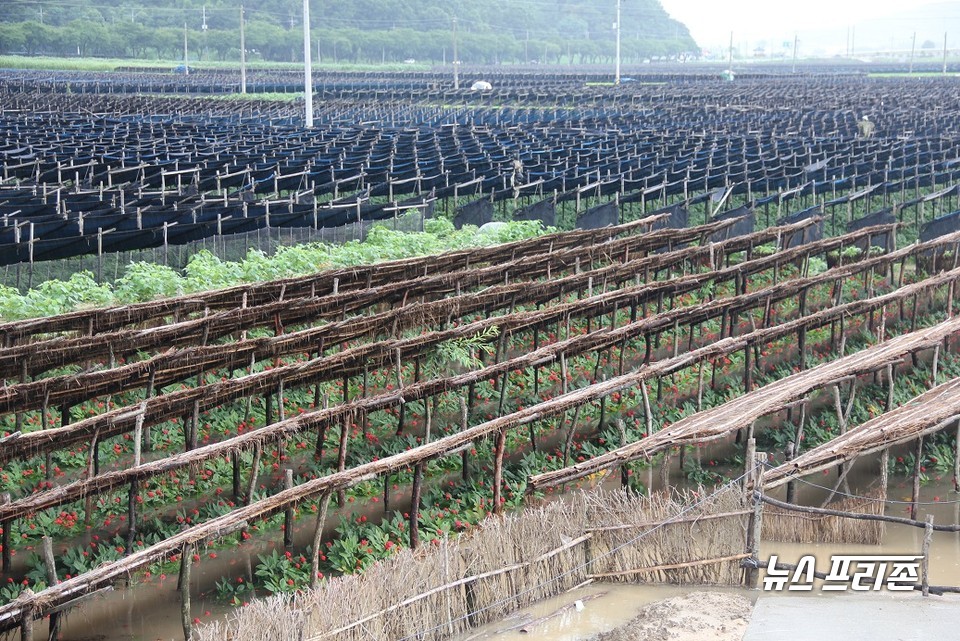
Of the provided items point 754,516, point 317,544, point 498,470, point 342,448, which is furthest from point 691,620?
point 342,448

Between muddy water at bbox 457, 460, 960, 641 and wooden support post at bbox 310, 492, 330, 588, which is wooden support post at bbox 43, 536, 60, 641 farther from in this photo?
muddy water at bbox 457, 460, 960, 641

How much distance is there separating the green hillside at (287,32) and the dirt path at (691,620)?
432 ft

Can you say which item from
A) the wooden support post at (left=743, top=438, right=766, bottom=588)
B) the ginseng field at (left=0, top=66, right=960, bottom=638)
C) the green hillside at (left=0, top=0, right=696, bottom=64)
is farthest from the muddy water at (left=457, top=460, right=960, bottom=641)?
the green hillside at (left=0, top=0, right=696, bottom=64)

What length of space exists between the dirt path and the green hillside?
432ft

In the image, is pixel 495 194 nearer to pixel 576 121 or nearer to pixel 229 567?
pixel 229 567

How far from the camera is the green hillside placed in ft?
447

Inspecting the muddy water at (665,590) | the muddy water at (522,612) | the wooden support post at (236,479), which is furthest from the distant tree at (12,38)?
the muddy water at (665,590)

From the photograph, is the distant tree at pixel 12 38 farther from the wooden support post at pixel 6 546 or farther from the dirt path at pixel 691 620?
the dirt path at pixel 691 620

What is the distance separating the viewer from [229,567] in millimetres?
13398

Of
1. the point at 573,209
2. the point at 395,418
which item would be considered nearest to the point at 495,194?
the point at 573,209

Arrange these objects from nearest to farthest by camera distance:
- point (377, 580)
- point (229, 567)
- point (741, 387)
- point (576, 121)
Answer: point (377, 580) < point (229, 567) < point (741, 387) < point (576, 121)

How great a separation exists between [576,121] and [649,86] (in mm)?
40148

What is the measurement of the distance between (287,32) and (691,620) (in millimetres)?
141667

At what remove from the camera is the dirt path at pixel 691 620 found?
37.3 ft
